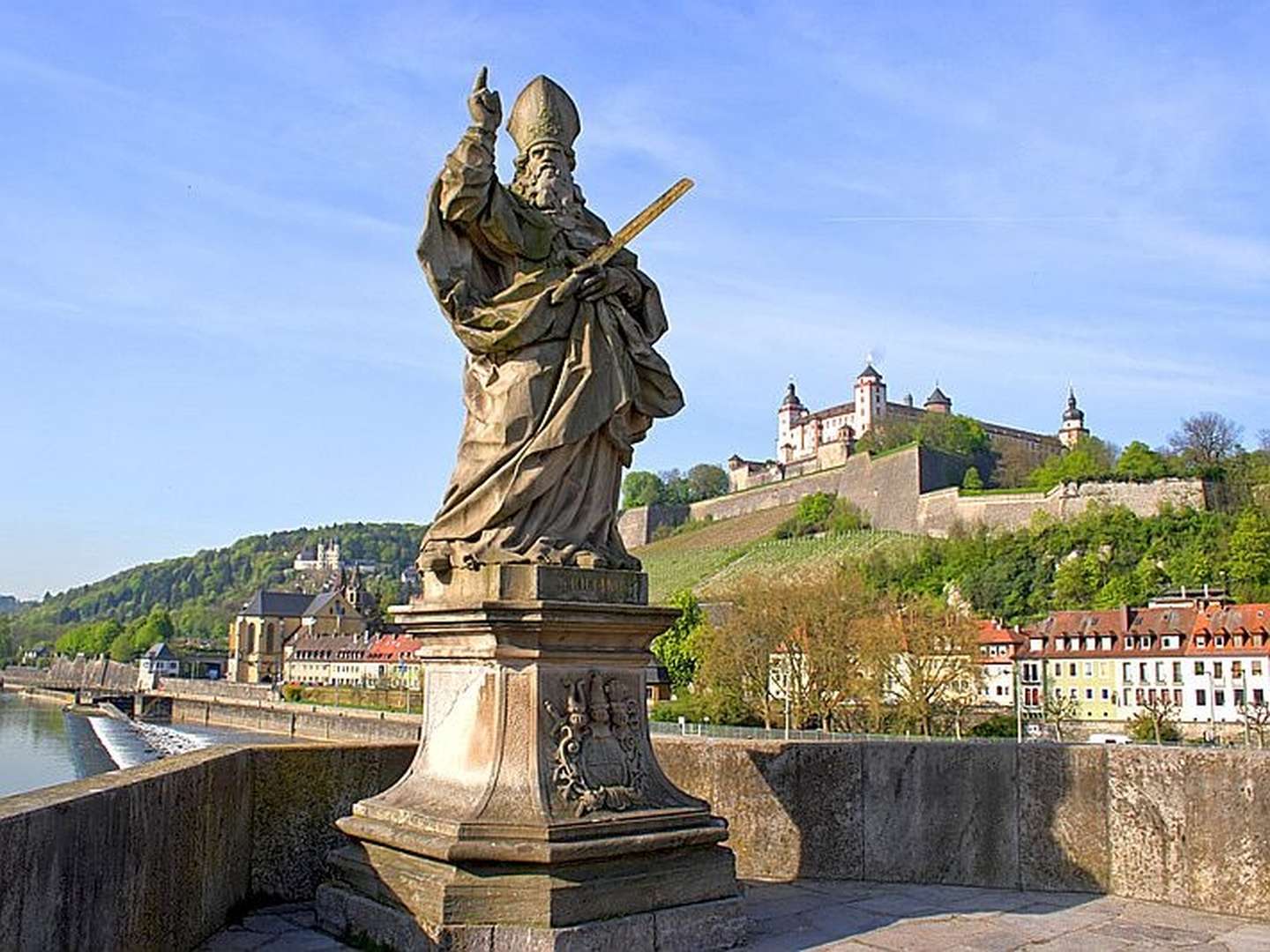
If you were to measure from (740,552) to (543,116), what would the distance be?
104 meters

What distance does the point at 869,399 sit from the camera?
442 ft

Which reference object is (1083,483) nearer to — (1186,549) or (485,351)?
(1186,549)

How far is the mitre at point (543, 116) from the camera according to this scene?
5.65 metres

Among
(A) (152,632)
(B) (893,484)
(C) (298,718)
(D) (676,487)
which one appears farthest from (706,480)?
(C) (298,718)

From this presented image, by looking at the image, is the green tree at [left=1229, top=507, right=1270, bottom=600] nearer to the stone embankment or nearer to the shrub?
the shrub

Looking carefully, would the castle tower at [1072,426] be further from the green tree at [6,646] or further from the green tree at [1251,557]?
the green tree at [6,646]

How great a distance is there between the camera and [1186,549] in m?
79.2

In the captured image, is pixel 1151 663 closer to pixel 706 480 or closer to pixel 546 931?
pixel 546 931

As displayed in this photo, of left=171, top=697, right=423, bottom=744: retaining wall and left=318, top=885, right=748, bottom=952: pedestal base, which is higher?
left=318, top=885, right=748, bottom=952: pedestal base

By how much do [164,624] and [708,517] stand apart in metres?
64.7

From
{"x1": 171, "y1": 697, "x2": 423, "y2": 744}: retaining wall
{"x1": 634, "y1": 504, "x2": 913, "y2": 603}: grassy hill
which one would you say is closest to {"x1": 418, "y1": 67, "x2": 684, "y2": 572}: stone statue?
{"x1": 171, "y1": 697, "x2": 423, "y2": 744}: retaining wall

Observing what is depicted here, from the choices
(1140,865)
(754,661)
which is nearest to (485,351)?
(1140,865)

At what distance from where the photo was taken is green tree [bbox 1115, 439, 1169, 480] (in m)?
91.4

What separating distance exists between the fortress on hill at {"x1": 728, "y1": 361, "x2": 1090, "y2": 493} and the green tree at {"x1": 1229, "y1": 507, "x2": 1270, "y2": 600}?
41289 mm
